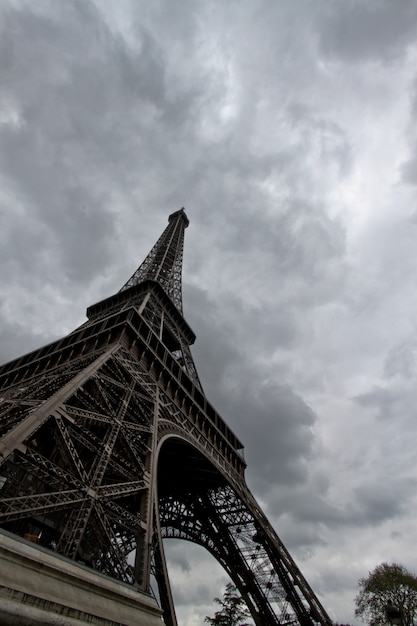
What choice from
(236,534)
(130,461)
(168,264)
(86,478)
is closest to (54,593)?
(86,478)

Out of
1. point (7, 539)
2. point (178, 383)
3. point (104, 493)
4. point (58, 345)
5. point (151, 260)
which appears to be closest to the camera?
point (7, 539)

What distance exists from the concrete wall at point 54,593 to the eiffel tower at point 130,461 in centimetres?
88

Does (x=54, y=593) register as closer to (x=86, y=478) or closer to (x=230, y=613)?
(x=86, y=478)

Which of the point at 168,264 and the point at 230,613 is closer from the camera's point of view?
the point at 230,613

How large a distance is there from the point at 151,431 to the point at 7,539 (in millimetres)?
9956

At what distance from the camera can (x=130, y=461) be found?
1695 cm

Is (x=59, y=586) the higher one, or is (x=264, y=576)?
(x=264, y=576)

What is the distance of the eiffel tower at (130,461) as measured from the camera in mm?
11195

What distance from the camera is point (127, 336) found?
2366cm

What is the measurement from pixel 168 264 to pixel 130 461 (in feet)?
133

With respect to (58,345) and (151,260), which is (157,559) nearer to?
(58,345)

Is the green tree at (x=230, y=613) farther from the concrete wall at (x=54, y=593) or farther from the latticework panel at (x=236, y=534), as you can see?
the concrete wall at (x=54, y=593)

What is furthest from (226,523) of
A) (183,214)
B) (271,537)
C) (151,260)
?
(183,214)

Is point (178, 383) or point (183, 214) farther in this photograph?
point (183, 214)
